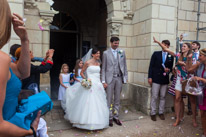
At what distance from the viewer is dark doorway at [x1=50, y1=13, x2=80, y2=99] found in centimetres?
929

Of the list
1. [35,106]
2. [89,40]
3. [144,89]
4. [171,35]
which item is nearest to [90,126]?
[144,89]

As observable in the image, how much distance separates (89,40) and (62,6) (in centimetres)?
229

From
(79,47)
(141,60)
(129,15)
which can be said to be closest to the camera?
(141,60)

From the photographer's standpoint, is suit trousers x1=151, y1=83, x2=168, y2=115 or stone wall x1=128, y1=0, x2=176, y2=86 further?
stone wall x1=128, y1=0, x2=176, y2=86

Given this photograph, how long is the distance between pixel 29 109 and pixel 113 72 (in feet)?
10.3

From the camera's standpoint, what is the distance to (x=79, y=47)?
9.63 meters

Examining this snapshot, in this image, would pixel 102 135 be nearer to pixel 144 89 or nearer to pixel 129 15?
pixel 144 89

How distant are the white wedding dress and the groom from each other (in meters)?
0.25

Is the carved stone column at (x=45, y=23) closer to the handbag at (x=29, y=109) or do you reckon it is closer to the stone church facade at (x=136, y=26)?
the stone church facade at (x=136, y=26)

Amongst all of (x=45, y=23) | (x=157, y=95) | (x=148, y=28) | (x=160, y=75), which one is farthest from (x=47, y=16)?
(x=157, y=95)

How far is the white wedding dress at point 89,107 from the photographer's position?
11.7 ft

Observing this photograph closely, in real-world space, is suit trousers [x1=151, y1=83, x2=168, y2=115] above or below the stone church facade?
below

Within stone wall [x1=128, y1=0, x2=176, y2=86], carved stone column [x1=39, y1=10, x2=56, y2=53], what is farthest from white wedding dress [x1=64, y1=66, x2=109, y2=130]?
stone wall [x1=128, y1=0, x2=176, y2=86]

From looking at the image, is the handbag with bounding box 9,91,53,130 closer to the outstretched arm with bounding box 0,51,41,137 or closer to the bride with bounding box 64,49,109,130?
the outstretched arm with bounding box 0,51,41,137
